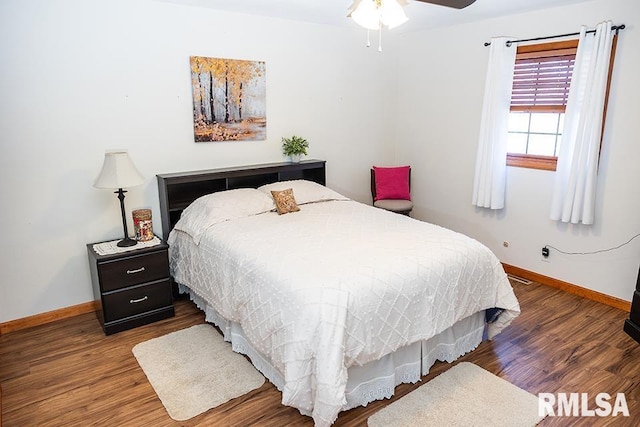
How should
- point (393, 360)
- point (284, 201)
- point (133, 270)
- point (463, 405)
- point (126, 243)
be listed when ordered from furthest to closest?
1. point (284, 201)
2. point (126, 243)
3. point (133, 270)
4. point (393, 360)
5. point (463, 405)

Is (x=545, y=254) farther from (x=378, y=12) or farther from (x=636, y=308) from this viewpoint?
(x=378, y=12)

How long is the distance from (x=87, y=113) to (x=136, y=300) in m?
1.44

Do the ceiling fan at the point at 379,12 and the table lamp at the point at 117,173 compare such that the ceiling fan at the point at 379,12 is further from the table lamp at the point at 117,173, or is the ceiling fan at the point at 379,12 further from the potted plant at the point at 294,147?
the potted plant at the point at 294,147

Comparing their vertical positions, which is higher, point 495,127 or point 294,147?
point 495,127

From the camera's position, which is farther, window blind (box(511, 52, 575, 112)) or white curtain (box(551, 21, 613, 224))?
window blind (box(511, 52, 575, 112))

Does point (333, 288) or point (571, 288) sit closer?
point (333, 288)

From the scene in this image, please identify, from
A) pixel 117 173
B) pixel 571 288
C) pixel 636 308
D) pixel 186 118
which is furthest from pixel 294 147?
pixel 636 308

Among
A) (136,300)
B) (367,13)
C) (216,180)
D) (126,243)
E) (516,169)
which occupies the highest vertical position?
(367,13)

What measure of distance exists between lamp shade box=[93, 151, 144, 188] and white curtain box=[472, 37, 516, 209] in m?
3.12

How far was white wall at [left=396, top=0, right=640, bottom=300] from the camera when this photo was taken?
3.17m

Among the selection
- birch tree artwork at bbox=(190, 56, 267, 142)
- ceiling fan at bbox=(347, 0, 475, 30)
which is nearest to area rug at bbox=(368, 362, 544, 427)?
ceiling fan at bbox=(347, 0, 475, 30)

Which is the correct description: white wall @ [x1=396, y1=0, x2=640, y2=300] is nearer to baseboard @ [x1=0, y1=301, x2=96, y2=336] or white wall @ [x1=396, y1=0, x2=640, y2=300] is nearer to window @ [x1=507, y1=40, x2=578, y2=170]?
window @ [x1=507, y1=40, x2=578, y2=170]

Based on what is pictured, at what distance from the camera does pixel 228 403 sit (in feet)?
7.44

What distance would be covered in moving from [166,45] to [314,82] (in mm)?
1507
